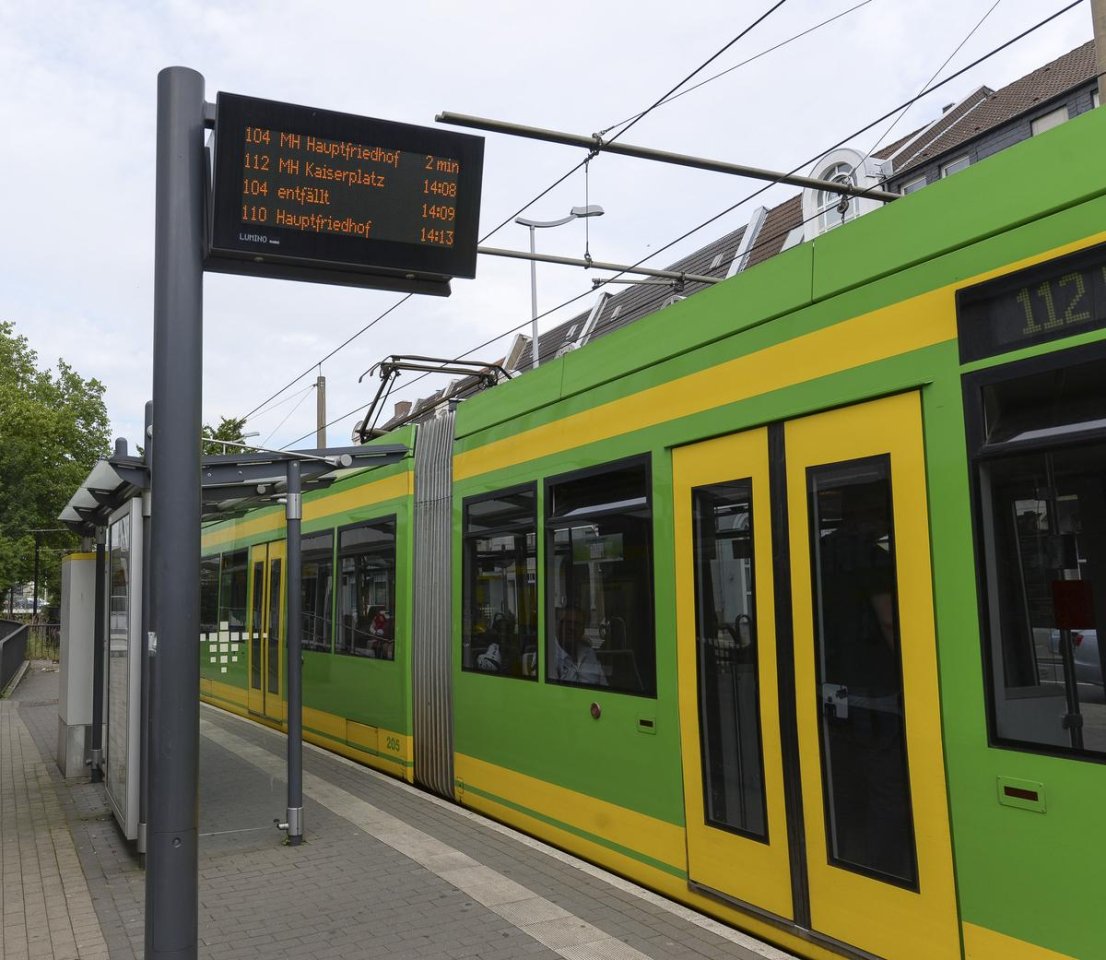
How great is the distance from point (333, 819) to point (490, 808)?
1.28 metres

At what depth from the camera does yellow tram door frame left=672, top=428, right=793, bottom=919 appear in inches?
188

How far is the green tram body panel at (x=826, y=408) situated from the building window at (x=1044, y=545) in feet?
0.23

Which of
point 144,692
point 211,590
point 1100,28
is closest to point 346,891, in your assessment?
point 144,692

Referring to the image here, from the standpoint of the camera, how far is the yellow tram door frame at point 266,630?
13.7 metres

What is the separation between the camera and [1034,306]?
365 cm

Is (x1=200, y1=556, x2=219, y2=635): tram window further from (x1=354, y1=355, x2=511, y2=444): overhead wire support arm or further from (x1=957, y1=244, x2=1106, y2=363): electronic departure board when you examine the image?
(x1=957, y1=244, x2=1106, y2=363): electronic departure board

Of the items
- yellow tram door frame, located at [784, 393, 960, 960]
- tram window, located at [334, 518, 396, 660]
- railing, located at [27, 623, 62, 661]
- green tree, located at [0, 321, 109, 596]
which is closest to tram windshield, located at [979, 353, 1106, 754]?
yellow tram door frame, located at [784, 393, 960, 960]

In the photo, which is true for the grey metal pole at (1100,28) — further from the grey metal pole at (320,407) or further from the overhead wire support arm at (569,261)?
the grey metal pole at (320,407)

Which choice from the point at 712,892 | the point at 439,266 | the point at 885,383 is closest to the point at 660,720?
the point at 712,892

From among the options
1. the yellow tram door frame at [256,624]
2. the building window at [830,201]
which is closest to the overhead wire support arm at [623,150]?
the building window at [830,201]

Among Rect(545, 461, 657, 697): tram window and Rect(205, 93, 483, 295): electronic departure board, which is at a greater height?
Rect(205, 93, 483, 295): electronic departure board

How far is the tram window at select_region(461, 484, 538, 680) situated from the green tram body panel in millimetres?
128

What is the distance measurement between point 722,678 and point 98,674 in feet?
24.5

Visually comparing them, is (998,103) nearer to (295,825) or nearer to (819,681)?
(295,825)
